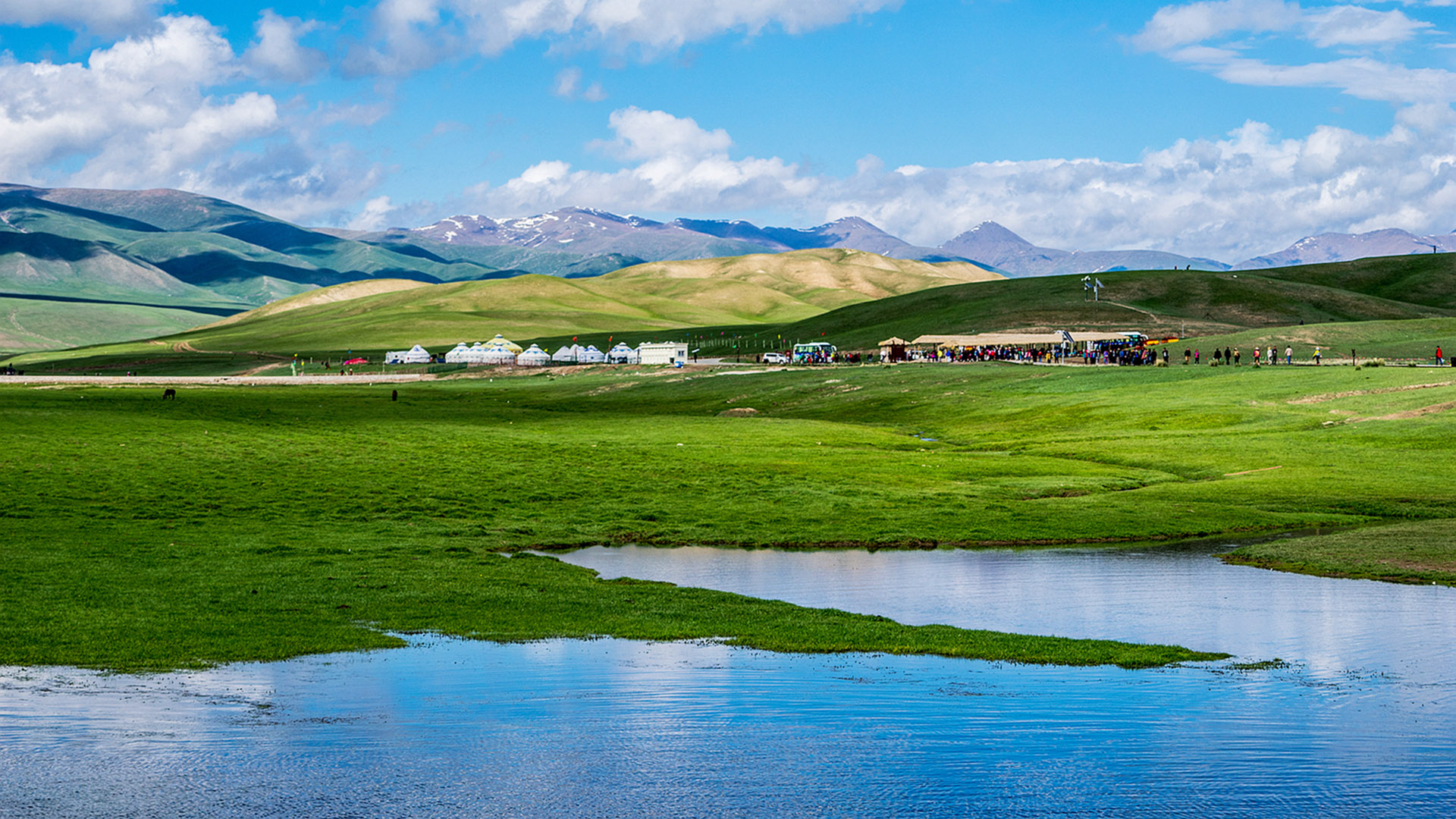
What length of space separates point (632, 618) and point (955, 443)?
62103 millimetres

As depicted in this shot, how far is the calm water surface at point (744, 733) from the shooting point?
1719 cm

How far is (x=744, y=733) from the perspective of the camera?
20.1 m

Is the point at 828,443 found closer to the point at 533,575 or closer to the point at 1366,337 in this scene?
the point at 533,575

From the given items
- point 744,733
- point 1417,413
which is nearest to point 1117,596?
point 744,733

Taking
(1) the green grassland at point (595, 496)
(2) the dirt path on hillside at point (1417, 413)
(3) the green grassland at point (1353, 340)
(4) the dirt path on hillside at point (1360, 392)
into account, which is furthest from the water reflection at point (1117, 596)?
(3) the green grassland at point (1353, 340)

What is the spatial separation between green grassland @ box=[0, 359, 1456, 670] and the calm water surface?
2.30 meters

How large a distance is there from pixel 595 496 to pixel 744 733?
37.2 m

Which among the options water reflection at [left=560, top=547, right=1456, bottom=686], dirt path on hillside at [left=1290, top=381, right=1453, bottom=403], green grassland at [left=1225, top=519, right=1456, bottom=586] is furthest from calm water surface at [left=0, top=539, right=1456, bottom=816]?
dirt path on hillside at [left=1290, top=381, right=1453, bottom=403]

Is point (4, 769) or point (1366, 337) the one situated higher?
point (1366, 337)

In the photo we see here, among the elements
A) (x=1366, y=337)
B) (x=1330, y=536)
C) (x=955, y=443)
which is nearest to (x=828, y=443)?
(x=955, y=443)

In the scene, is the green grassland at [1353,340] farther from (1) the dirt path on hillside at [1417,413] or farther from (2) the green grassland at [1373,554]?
(2) the green grassland at [1373,554]

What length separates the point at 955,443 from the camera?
88875 mm

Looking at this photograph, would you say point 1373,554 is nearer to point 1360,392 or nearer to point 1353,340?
point 1360,392

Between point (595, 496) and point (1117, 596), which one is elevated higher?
point (595, 496)
